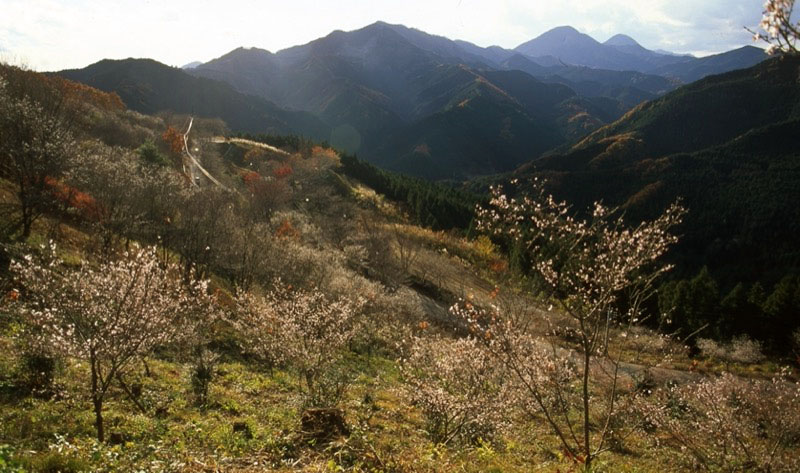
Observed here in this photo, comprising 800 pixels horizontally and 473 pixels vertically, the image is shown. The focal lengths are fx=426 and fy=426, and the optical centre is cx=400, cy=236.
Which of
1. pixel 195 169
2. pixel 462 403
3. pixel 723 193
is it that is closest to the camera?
pixel 462 403

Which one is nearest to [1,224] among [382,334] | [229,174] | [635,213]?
[382,334]

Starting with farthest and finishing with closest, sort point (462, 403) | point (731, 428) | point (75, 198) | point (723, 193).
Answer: point (723, 193)
point (75, 198)
point (731, 428)
point (462, 403)

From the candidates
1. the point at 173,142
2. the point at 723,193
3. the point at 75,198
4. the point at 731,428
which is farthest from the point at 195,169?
the point at 723,193

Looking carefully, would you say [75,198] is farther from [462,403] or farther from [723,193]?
[723,193]

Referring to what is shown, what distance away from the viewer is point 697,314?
1881 inches

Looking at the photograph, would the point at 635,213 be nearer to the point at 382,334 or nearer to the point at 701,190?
the point at 701,190

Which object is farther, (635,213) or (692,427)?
(635,213)

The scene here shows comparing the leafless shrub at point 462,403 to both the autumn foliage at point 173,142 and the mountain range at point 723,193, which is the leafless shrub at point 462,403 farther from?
the mountain range at point 723,193

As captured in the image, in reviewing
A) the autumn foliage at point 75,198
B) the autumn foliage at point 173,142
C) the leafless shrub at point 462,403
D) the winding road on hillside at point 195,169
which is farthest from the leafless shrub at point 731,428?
the autumn foliage at point 173,142

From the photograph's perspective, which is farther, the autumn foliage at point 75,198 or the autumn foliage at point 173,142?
the autumn foliage at point 173,142

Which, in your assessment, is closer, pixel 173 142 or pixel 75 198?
pixel 75 198

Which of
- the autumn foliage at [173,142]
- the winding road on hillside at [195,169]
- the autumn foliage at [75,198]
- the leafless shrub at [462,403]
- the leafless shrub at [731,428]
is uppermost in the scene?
the autumn foliage at [173,142]

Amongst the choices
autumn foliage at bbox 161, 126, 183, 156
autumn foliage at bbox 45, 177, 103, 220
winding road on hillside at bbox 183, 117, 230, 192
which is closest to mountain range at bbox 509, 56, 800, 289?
winding road on hillside at bbox 183, 117, 230, 192

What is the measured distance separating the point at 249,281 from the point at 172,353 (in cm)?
1106
